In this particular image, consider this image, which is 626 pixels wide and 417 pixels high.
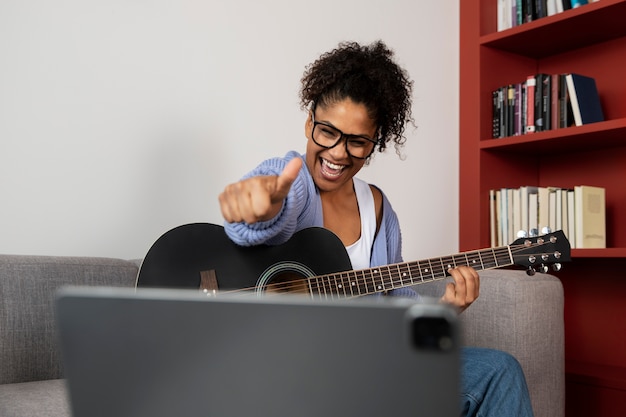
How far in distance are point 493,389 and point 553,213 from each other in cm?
126

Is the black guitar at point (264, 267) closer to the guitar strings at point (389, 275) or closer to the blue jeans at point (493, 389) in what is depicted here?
the guitar strings at point (389, 275)

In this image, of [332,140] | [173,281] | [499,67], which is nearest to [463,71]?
[499,67]

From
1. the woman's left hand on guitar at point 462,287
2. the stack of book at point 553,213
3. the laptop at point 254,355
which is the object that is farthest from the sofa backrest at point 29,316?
the stack of book at point 553,213

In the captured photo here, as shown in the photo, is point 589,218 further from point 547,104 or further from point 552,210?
point 547,104

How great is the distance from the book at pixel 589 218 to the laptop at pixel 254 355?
6.88 ft

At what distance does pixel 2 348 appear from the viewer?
1.45m

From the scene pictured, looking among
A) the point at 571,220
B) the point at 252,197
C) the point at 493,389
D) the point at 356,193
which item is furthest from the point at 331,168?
the point at 571,220

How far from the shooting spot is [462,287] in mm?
1421

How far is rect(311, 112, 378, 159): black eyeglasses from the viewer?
1.46m

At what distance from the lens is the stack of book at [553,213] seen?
7.80 ft

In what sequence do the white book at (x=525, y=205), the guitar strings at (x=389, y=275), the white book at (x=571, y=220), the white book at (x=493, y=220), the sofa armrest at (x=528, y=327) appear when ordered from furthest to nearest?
the white book at (x=493, y=220)
the white book at (x=525, y=205)
the white book at (x=571, y=220)
the sofa armrest at (x=528, y=327)
the guitar strings at (x=389, y=275)

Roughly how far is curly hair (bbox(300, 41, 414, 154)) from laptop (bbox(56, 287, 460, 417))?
106cm

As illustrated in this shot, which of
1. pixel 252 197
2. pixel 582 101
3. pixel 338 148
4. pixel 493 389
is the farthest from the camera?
pixel 582 101

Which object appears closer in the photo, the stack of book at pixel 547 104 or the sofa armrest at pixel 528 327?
the sofa armrest at pixel 528 327
